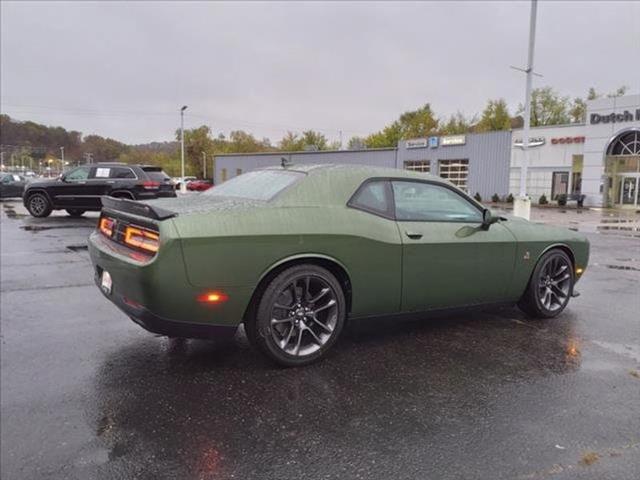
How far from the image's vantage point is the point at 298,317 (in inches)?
147

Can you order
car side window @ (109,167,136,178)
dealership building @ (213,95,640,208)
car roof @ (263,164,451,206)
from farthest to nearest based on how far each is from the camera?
dealership building @ (213,95,640,208), car side window @ (109,167,136,178), car roof @ (263,164,451,206)

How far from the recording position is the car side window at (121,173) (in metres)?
15.7

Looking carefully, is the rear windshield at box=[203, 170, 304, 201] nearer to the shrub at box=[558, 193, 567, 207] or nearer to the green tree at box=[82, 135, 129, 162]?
the shrub at box=[558, 193, 567, 207]

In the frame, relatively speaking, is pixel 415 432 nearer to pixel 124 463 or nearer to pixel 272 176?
pixel 124 463

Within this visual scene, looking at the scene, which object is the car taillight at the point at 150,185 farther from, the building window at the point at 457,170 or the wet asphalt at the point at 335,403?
the building window at the point at 457,170

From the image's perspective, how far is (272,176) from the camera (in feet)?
14.6

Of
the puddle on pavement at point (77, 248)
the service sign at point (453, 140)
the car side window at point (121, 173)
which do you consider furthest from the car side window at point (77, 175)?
the service sign at point (453, 140)

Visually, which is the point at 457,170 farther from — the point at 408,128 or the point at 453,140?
the point at 408,128

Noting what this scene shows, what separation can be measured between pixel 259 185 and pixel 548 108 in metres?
63.3

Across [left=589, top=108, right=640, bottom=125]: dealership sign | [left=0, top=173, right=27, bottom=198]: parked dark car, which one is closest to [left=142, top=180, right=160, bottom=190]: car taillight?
[left=0, top=173, right=27, bottom=198]: parked dark car

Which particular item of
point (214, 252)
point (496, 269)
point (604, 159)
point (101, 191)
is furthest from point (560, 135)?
point (214, 252)

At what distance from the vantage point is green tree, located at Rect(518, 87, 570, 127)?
59.8 meters

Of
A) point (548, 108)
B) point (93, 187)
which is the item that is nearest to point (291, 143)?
point (548, 108)

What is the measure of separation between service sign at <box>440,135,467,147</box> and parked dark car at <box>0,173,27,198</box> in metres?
29.0
